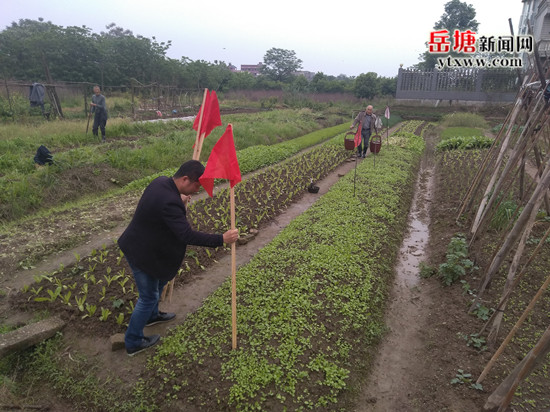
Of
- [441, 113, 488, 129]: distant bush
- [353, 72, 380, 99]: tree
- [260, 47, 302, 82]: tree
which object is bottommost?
[441, 113, 488, 129]: distant bush

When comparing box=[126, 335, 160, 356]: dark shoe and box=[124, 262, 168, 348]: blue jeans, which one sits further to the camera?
box=[126, 335, 160, 356]: dark shoe

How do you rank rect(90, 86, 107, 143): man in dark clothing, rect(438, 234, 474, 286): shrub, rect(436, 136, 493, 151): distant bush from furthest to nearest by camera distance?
rect(436, 136, 493, 151): distant bush
rect(90, 86, 107, 143): man in dark clothing
rect(438, 234, 474, 286): shrub

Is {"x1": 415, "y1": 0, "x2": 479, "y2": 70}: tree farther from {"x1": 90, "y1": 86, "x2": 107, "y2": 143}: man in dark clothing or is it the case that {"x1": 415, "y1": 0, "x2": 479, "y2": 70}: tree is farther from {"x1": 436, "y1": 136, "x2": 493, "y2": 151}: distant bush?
{"x1": 90, "y1": 86, "x2": 107, "y2": 143}: man in dark clothing

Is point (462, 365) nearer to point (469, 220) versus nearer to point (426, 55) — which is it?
point (469, 220)

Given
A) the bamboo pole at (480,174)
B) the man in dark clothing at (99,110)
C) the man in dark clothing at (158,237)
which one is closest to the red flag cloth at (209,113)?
the man in dark clothing at (158,237)

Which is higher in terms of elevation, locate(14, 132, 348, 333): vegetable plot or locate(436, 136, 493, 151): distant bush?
locate(436, 136, 493, 151): distant bush

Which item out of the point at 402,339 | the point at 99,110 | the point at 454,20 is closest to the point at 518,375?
the point at 402,339

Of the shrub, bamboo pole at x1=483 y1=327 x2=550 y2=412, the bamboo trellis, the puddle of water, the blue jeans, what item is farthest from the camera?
the puddle of water

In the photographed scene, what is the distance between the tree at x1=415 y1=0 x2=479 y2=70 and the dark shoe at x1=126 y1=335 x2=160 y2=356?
1782 inches

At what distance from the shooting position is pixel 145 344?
3561 millimetres

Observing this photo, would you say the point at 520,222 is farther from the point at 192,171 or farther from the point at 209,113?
the point at 209,113

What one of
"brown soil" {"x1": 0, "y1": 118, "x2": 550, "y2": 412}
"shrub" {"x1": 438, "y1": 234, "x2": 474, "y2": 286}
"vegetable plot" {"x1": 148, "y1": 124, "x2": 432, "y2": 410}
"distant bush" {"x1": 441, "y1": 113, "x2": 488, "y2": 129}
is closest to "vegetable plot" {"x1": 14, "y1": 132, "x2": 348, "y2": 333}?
"brown soil" {"x1": 0, "y1": 118, "x2": 550, "y2": 412}

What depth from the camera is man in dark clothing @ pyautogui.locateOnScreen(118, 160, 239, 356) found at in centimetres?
304

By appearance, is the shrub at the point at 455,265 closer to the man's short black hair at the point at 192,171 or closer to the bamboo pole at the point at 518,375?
the bamboo pole at the point at 518,375
